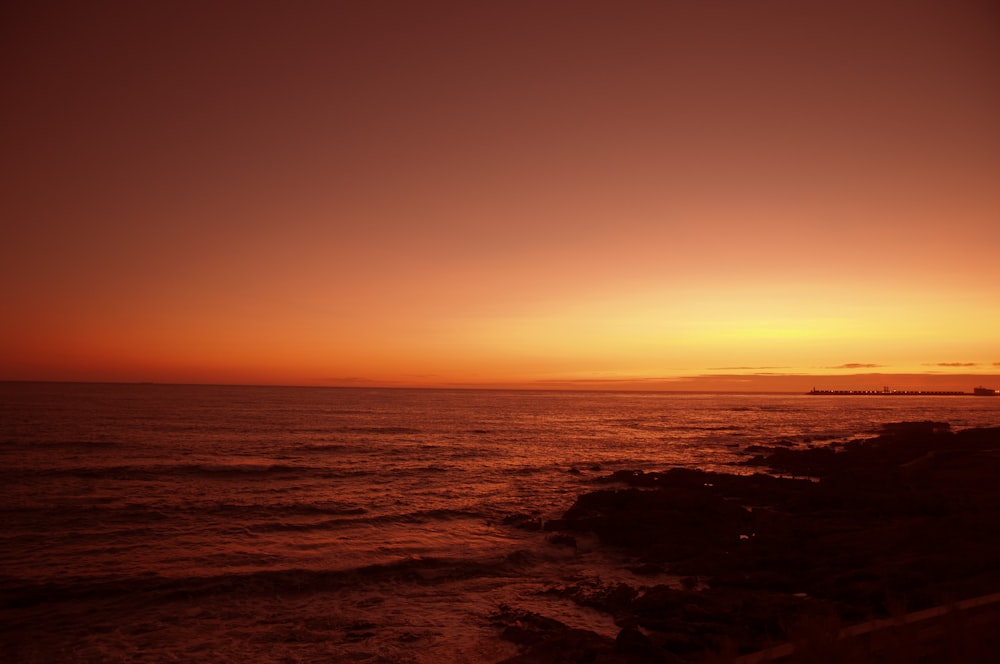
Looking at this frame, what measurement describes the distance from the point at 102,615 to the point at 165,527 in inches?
318

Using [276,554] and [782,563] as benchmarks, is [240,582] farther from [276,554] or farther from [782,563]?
[782,563]

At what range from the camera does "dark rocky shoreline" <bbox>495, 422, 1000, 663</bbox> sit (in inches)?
380

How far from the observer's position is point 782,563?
1503 centimetres

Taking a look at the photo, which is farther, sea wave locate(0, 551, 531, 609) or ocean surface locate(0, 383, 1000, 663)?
sea wave locate(0, 551, 531, 609)

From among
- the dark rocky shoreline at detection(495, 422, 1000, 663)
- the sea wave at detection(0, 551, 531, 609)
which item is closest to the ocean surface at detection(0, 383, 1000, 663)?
the sea wave at detection(0, 551, 531, 609)

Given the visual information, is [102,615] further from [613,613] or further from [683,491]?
[683,491]

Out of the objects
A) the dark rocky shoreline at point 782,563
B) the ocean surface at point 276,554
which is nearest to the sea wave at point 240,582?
the ocean surface at point 276,554

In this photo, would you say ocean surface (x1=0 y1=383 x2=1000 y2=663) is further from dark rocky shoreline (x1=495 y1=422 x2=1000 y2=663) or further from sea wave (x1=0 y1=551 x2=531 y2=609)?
dark rocky shoreline (x1=495 y1=422 x2=1000 y2=663)

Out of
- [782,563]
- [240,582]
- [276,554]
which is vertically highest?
[782,563]

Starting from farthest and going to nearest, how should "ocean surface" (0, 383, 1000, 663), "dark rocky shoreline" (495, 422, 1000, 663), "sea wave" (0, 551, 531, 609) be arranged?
"sea wave" (0, 551, 531, 609) → "ocean surface" (0, 383, 1000, 663) → "dark rocky shoreline" (495, 422, 1000, 663)

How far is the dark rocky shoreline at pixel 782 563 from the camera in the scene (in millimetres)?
9641

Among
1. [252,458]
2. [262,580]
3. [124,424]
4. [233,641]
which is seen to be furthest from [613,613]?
[124,424]

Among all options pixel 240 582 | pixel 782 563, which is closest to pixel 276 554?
pixel 240 582

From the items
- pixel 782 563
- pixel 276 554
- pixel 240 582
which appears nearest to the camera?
pixel 240 582
